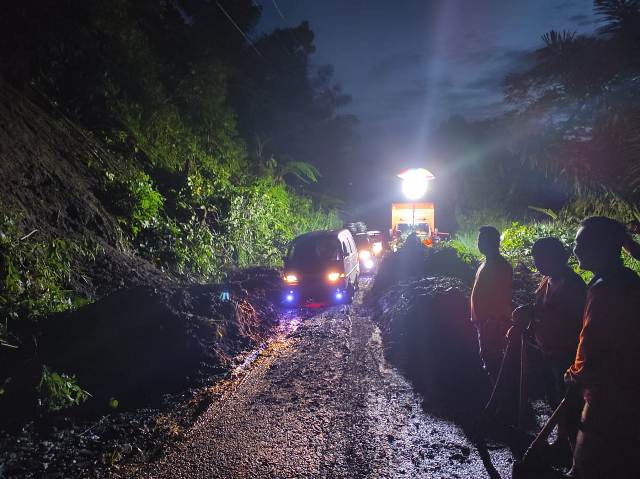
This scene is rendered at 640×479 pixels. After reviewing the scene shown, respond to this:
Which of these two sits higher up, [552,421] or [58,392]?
[58,392]

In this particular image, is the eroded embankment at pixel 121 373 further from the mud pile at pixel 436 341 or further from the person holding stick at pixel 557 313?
the person holding stick at pixel 557 313

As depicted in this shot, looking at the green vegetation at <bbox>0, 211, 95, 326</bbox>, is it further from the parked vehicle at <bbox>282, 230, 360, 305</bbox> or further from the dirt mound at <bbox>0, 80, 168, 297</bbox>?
the parked vehicle at <bbox>282, 230, 360, 305</bbox>

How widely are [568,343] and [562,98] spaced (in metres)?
2.12

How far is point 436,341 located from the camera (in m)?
6.30

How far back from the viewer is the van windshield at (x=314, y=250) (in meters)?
10.6

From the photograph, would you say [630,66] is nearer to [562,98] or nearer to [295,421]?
[562,98]

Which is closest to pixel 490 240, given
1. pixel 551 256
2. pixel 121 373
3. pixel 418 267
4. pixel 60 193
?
pixel 551 256

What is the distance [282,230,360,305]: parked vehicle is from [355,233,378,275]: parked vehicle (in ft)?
21.6

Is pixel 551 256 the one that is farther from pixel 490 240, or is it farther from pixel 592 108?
pixel 592 108

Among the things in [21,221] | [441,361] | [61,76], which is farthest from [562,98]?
[61,76]

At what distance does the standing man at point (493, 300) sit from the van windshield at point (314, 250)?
21.1 feet

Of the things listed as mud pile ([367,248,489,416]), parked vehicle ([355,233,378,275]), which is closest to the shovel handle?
mud pile ([367,248,489,416])

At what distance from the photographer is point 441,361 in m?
5.68

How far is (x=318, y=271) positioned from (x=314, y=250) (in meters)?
0.79
